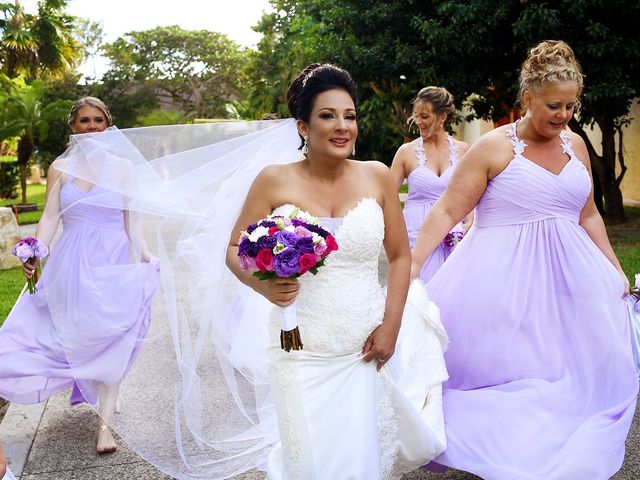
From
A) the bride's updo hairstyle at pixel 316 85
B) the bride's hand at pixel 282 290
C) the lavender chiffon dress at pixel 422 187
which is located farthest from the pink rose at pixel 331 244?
the lavender chiffon dress at pixel 422 187

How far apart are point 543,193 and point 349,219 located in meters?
1.21

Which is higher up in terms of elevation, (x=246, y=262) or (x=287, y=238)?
(x=287, y=238)

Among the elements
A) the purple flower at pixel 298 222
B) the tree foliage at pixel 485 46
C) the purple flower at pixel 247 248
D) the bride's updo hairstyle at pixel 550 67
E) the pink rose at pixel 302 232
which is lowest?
the purple flower at pixel 247 248

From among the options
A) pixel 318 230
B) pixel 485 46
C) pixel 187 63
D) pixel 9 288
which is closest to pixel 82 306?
pixel 318 230

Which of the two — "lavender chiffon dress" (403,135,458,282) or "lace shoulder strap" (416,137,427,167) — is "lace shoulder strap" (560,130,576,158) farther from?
"lace shoulder strap" (416,137,427,167)

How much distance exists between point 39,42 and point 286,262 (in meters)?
35.3

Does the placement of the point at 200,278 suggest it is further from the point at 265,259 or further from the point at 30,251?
the point at 265,259

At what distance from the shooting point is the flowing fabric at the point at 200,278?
4.41 m

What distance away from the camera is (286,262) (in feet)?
9.34

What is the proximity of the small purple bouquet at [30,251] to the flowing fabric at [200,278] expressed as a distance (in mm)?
482

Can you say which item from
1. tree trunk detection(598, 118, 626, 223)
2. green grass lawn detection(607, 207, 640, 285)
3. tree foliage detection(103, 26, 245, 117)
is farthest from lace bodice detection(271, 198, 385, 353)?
tree foliage detection(103, 26, 245, 117)

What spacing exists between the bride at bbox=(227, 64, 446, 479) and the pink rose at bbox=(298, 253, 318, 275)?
223mm

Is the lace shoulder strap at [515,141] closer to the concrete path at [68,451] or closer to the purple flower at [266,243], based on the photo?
the purple flower at [266,243]

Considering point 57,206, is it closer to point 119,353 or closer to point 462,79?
point 119,353
